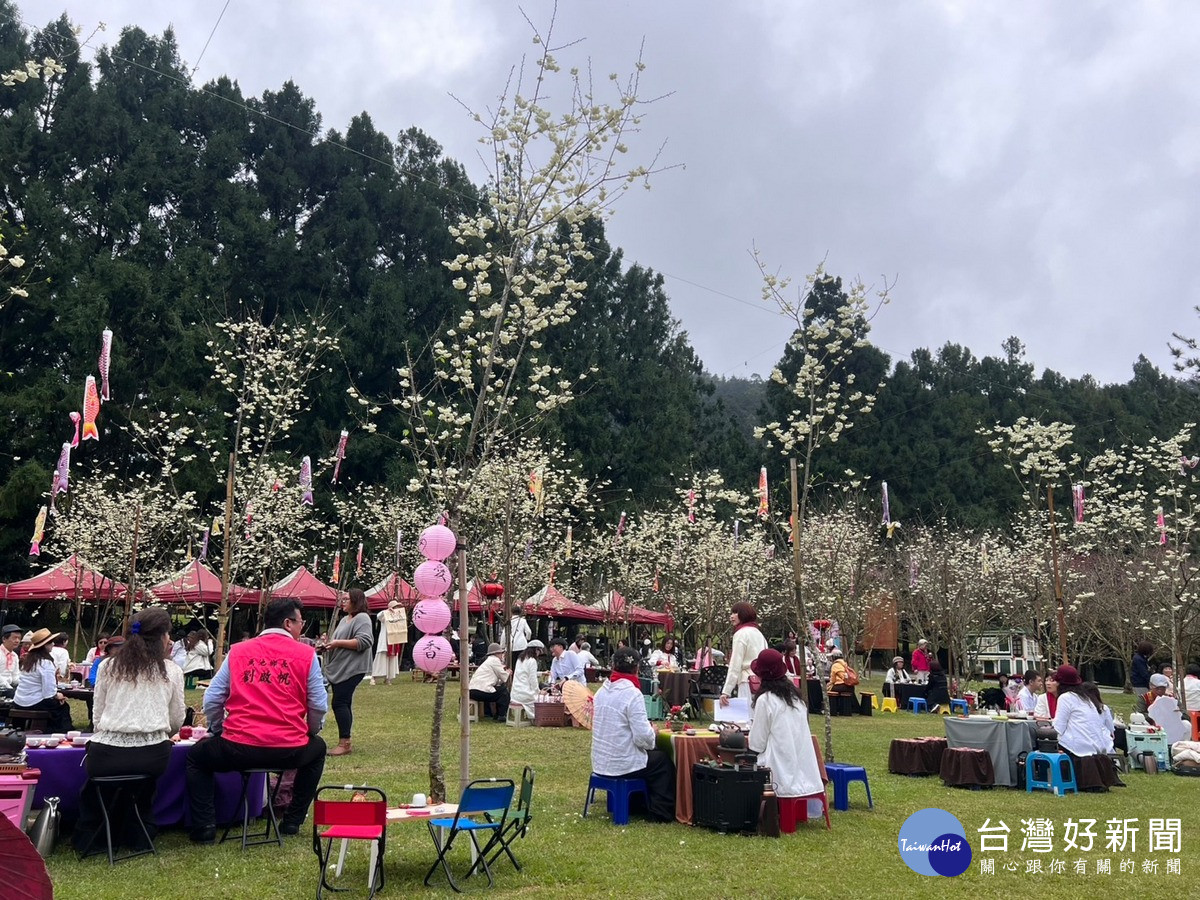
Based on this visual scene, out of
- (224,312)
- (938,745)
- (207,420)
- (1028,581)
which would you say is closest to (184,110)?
(224,312)

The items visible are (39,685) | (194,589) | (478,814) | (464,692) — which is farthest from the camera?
(194,589)

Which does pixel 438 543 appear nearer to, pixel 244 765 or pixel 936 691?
pixel 244 765

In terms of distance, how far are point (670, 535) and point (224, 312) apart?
17299 mm

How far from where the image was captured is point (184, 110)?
38250 mm

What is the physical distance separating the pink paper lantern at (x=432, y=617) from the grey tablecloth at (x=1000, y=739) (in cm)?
631

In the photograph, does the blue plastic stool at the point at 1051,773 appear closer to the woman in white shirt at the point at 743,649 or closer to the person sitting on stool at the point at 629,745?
the woman in white shirt at the point at 743,649

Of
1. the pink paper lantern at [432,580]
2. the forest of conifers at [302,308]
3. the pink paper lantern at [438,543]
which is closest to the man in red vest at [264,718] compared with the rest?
the pink paper lantern at [432,580]

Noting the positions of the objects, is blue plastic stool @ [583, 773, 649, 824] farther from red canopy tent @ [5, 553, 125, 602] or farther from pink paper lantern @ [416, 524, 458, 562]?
red canopy tent @ [5, 553, 125, 602]

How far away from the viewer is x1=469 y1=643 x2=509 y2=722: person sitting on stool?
52.1 feet

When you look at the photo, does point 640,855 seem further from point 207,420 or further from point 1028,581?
point 207,420

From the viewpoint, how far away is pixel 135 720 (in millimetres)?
6465

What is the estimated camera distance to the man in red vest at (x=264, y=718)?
6.61m

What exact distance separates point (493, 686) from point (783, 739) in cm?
868

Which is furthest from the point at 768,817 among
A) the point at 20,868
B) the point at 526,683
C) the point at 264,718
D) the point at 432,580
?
the point at 526,683
